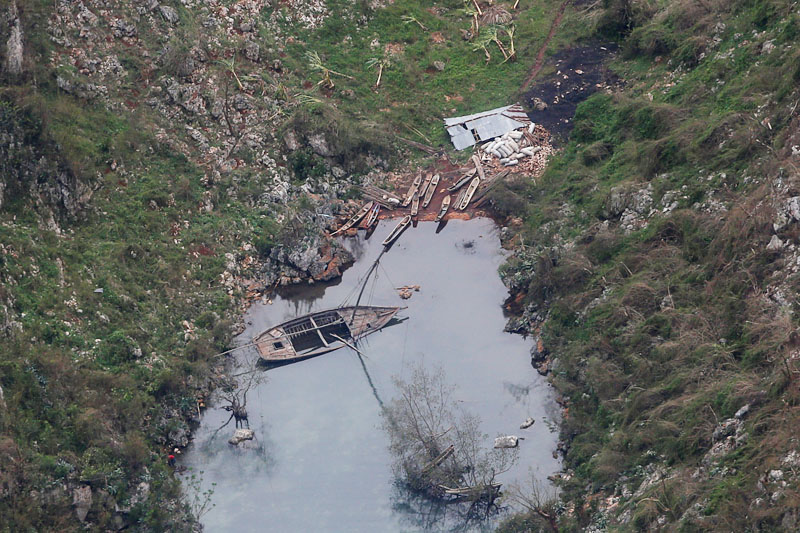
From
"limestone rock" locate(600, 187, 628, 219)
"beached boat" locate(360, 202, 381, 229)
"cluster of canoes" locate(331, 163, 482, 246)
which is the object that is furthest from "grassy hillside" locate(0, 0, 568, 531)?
"limestone rock" locate(600, 187, 628, 219)

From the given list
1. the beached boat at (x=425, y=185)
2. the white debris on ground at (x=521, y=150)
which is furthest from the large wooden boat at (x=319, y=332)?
the white debris on ground at (x=521, y=150)

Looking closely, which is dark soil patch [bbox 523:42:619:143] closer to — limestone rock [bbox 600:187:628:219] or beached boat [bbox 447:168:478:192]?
beached boat [bbox 447:168:478:192]

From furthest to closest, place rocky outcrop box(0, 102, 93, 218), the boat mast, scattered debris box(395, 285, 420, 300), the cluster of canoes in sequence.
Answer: the cluster of canoes, scattered debris box(395, 285, 420, 300), the boat mast, rocky outcrop box(0, 102, 93, 218)

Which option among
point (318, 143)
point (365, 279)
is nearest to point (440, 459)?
point (365, 279)

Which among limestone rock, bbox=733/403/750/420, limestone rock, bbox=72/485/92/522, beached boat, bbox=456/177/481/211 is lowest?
limestone rock, bbox=733/403/750/420

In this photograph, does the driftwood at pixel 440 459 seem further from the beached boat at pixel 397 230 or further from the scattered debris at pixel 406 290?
the beached boat at pixel 397 230

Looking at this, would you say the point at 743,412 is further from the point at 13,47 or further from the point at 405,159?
the point at 13,47
